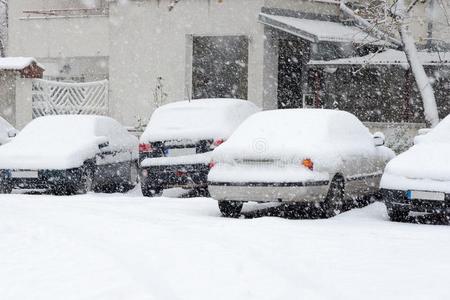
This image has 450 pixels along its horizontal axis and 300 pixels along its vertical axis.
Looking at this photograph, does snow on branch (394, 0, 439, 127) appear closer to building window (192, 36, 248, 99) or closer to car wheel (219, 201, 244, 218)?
car wheel (219, 201, 244, 218)

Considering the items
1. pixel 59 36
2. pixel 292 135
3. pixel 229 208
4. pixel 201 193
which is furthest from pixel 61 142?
pixel 59 36

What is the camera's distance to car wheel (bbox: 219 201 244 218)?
11180mm

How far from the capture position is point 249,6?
22188mm

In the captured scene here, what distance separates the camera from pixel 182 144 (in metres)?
12.7

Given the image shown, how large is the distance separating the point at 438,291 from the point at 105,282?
8.37ft

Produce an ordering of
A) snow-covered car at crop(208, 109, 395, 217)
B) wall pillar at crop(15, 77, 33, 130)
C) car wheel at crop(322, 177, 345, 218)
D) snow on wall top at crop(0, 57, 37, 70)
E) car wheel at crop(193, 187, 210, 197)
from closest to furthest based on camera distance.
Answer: snow-covered car at crop(208, 109, 395, 217) < car wheel at crop(322, 177, 345, 218) < car wheel at crop(193, 187, 210, 197) < snow on wall top at crop(0, 57, 37, 70) < wall pillar at crop(15, 77, 33, 130)

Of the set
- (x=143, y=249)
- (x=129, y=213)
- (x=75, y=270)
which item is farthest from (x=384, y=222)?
(x=75, y=270)

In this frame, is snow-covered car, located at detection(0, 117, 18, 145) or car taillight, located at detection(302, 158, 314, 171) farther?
snow-covered car, located at detection(0, 117, 18, 145)

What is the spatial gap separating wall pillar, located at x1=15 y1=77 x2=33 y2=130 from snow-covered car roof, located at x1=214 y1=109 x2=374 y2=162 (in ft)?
36.8

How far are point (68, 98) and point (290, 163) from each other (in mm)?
13335

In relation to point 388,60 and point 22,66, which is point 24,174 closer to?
point 22,66

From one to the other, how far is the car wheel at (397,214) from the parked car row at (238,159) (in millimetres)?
16

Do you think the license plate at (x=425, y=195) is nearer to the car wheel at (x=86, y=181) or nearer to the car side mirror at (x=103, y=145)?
the car wheel at (x=86, y=181)

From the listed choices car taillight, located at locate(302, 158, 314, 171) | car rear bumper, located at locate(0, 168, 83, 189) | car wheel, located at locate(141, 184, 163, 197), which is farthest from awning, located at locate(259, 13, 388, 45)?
car taillight, located at locate(302, 158, 314, 171)
